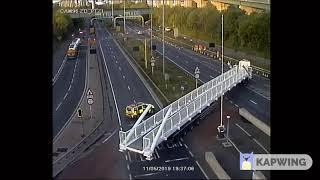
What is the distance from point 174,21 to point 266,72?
1.61 m

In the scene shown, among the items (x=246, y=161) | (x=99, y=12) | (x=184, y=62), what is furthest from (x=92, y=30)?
(x=246, y=161)

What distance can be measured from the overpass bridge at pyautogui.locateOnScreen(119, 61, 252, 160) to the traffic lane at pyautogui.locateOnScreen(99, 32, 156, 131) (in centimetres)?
21

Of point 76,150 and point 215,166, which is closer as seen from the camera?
point 215,166

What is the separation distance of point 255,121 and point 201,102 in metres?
0.83

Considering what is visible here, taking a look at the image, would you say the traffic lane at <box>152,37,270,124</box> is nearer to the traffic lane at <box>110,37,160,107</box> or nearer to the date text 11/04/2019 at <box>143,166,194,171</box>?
the traffic lane at <box>110,37,160,107</box>

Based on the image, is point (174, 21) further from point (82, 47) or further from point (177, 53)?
point (82, 47)

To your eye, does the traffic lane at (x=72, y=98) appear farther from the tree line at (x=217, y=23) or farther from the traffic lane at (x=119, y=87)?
the tree line at (x=217, y=23)

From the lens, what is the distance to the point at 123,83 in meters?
6.18

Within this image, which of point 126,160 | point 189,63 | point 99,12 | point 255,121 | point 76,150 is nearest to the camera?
point 126,160

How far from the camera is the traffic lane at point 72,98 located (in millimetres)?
5527

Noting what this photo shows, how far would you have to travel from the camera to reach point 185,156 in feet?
17.9

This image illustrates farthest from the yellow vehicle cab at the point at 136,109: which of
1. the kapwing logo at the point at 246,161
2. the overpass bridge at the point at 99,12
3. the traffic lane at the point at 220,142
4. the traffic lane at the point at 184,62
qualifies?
Result: the kapwing logo at the point at 246,161

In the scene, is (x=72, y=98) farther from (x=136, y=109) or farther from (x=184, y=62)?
(x=184, y=62)
